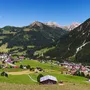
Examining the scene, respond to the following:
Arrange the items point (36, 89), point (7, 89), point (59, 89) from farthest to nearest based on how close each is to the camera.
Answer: point (59, 89)
point (36, 89)
point (7, 89)

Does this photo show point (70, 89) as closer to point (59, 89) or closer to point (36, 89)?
point (59, 89)

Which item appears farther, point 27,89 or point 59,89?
point 59,89

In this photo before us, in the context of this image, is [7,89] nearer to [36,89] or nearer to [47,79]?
[36,89]

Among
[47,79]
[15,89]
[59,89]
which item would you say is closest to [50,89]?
[59,89]

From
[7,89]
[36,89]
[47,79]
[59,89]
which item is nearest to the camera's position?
[7,89]

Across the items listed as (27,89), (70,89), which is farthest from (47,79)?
(27,89)

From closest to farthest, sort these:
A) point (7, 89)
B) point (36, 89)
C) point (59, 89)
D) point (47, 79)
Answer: point (7, 89), point (36, 89), point (59, 89), point (47, 79)

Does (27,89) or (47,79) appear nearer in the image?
(27,89)

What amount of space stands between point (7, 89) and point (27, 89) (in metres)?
4.00

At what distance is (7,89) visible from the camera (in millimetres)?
46469

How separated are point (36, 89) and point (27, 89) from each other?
2.01 meters

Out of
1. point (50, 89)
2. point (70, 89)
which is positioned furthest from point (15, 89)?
point (70, 89)

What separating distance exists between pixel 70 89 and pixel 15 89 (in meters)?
13.4

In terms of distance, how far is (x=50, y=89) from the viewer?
169 feet
